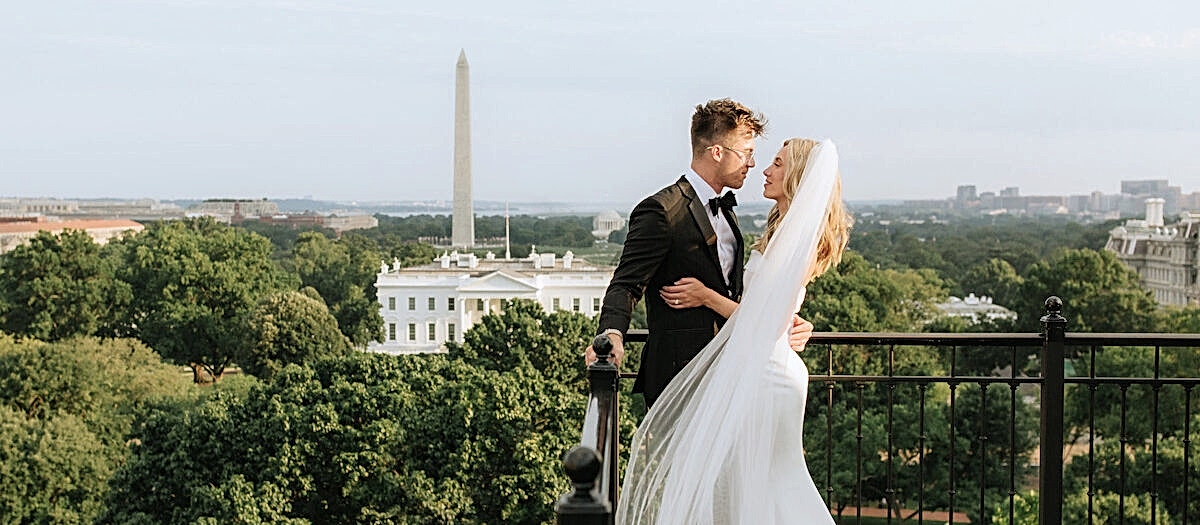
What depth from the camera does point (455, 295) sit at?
58.8m

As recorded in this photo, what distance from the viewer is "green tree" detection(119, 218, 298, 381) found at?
43062mm

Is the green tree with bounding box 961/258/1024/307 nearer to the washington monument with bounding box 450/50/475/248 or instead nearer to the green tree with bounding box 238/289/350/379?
the washington monument with bounding box 450/50/475/248

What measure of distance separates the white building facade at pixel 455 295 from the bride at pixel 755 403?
2103 inches

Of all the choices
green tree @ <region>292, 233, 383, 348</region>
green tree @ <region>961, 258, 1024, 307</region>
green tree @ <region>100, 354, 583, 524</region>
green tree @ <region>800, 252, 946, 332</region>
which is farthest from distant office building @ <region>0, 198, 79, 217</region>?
green tree @ <region>100, 354, 583, 524</region>

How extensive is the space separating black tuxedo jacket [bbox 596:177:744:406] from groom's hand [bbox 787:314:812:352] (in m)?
0.20

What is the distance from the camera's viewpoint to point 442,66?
80.5m

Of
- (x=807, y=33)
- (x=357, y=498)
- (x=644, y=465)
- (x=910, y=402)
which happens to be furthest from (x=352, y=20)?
(x=644, y=465)

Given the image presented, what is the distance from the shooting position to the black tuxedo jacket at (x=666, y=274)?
3256 mm

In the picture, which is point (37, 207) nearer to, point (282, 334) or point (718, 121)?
point (282, 334)

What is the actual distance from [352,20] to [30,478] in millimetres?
60210

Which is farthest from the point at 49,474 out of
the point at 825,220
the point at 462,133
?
the point at 462,133

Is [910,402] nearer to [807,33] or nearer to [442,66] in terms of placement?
[807,33]

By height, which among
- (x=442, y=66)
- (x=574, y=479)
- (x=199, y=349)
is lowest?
(x=199, y=349)

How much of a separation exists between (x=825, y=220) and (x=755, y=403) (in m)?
0.51
